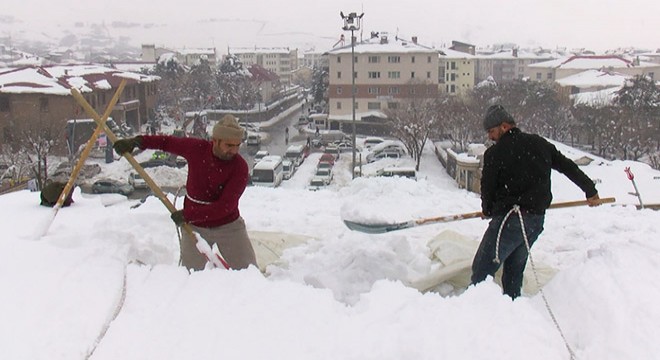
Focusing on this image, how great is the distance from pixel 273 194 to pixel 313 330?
5.71 metres

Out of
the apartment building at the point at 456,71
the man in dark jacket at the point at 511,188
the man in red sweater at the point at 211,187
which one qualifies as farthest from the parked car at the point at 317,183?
the apartment building at the point at 456,71

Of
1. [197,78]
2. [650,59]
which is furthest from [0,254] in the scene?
[650,59]

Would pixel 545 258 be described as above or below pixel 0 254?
below

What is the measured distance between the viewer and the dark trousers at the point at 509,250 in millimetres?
3518

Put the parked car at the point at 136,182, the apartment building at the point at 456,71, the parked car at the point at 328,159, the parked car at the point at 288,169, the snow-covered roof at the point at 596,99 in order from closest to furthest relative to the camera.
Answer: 1. the parked car at the point at 136,182
2. the parked car at the point at 288,169
3. the parked car at the point at 328,159
4. the snow-covered roof at the point at 596,99
5. the apartment building at the point at 456,71

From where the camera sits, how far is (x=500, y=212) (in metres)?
3.56

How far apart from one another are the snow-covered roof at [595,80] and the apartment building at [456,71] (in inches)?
330

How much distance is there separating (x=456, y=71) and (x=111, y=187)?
134ft

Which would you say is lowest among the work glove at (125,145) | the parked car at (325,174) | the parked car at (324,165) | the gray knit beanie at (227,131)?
the parked car at (325,174)

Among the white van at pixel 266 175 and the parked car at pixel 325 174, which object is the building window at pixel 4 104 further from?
the parked car at pixel 325 174

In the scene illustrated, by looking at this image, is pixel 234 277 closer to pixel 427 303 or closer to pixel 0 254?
pixel 427 303

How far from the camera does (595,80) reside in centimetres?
4959

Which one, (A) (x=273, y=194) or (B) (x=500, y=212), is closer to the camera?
(B) (x=500, y=212)

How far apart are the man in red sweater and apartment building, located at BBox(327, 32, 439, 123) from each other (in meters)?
38.5
